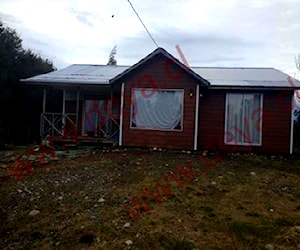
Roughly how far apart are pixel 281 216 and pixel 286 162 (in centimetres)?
522

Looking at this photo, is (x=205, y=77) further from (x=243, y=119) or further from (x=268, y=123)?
(x=268, y=123)

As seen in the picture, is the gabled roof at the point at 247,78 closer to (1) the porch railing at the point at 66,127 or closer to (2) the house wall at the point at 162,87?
(2) the house wall at the point at 162,87

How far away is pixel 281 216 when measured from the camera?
516 centimetres

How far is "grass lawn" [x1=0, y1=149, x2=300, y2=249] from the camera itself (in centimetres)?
433

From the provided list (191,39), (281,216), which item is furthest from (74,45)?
(281,216)

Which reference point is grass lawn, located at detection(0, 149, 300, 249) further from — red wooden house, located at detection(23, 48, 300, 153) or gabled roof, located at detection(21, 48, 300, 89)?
gabled roof, located at detection(21, 48, 300, 89)

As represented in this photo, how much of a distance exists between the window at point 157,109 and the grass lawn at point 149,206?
292 centimetres

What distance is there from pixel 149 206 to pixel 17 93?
13.0 metres

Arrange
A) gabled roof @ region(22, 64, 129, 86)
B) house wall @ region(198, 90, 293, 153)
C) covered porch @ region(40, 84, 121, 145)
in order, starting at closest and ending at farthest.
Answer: house wall @ region(198, 90, 293, 153), gabled roof @ region(22, 64, 129, 86), covered porch @ region(40, 84, 121, 145)

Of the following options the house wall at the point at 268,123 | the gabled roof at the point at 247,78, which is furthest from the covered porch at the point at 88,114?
the gabled roof at the point at 247,78

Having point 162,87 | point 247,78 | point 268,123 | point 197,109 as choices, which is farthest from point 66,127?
point 268,123

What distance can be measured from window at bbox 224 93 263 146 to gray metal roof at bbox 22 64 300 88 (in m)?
0.55

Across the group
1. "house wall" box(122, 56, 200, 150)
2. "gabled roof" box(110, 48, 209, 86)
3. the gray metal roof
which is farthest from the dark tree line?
"gabled roof" box(110, 48, 209, 86)

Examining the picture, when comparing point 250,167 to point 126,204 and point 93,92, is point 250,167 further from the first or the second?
point 93,92
